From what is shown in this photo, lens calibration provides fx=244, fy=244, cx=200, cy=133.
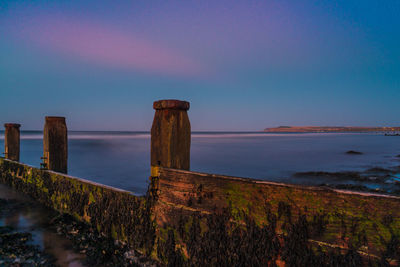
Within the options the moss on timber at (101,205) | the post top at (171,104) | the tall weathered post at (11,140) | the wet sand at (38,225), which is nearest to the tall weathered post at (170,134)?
the post top at (171,104)

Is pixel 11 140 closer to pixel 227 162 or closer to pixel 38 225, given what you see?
pixel 38 225

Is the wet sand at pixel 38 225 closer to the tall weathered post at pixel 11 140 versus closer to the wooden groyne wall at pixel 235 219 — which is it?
the wooden groyne wall at pixel 235 219

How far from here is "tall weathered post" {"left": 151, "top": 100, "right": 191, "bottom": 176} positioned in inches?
113

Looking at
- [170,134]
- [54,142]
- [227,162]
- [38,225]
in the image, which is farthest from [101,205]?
[227,162]

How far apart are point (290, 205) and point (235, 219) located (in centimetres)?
56

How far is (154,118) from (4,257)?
10.6 ft

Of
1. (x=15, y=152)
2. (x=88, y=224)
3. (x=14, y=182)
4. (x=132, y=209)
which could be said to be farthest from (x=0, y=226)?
(x=15, y=152)

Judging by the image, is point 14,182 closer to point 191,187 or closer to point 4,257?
point 4,257

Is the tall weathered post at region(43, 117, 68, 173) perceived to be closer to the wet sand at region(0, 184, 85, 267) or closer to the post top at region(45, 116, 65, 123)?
A: the post top at region(45, 116, 65, 123)

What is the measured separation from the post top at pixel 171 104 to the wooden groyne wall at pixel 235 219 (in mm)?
12

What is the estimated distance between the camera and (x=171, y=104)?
2848 mm

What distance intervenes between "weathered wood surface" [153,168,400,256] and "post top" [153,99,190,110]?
0.73 m

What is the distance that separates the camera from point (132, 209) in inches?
134

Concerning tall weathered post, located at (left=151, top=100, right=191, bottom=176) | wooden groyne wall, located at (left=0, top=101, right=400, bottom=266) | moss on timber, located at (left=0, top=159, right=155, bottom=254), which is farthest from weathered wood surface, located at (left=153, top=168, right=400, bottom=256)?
moss on timber, located at (left=0, top=159, right=155, bottom=254)
